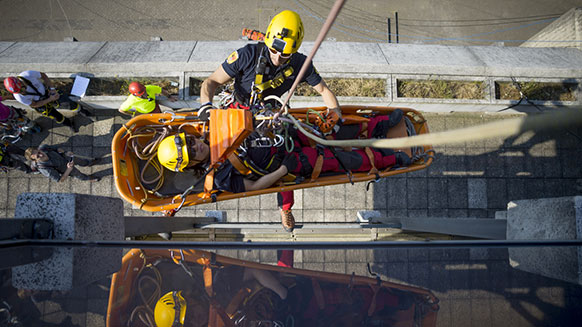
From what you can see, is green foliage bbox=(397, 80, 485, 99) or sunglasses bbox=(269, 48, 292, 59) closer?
sunglasses bbox=(269, 48, 292, 59)

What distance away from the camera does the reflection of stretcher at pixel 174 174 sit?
9.68 ft

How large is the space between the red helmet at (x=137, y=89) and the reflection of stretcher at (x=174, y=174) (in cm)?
53

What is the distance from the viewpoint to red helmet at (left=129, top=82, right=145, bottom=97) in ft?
11.9

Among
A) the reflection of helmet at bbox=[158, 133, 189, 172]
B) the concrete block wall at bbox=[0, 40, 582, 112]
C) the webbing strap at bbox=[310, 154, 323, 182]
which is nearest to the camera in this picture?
the reflection of helmet at bbox=[158, 133, 189, 172]

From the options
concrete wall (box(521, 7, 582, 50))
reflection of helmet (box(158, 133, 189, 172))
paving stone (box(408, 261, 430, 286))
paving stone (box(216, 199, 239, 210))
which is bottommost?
paving stone (box(408, 261, 430, 286))

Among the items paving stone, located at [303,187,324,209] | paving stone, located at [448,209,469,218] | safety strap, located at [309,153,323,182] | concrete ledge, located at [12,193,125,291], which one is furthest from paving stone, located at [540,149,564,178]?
concrete ledge, located at [12,193,125,291]

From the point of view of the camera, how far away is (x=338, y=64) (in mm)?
4238

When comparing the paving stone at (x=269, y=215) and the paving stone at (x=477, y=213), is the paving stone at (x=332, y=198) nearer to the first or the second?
the paving stone at (x=269, y=215)

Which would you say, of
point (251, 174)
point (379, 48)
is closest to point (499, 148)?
point (379, 48)

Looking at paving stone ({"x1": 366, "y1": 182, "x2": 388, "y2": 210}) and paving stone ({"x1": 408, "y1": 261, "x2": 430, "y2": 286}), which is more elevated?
paving stone ({"x1": 366, "y1": 182, "x2": 388, "y2": 210})

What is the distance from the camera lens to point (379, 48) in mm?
4570

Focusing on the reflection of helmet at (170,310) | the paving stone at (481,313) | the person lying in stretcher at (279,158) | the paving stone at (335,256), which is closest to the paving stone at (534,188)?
the person lying in stretcher at (279,158)

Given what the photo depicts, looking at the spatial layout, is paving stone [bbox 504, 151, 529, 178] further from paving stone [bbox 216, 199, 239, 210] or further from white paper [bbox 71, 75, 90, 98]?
white paper [bbox 71, 75, 90, 98]

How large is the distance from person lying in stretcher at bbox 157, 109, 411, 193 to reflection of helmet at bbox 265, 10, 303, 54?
101 cm
